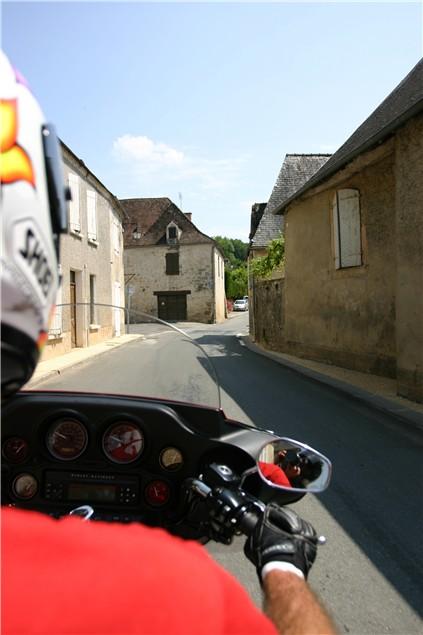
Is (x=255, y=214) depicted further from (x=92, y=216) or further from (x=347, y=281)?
(x=347, y=281)

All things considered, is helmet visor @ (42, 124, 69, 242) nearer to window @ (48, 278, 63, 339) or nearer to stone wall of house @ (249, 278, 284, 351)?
window @ (48, 278, 63, 339)

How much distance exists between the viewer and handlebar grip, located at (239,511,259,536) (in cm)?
146

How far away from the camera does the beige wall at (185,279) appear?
4319 centimetres

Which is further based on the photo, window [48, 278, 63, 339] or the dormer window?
the dormer window

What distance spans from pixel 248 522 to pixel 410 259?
304 inches

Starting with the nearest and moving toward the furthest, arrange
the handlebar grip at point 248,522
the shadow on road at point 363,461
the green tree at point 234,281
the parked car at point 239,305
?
the handlebar grip at point 248,522 < the shadow on road at point 363,461 < the parked car at point 239,305 < the green tree at point 234,281

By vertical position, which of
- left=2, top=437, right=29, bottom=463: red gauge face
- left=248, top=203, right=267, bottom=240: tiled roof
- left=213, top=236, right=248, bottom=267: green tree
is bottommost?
left=2, top=437, right=29, bottom=463: red gauge face

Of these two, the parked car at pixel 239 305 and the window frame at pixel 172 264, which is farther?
the parked car at pixel 239 305

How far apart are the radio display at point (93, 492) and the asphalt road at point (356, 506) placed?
0.43 m

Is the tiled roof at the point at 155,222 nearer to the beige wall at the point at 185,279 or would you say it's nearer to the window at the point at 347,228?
the beige wall at the point at 185,279

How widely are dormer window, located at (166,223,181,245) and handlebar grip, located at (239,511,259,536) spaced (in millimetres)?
42876

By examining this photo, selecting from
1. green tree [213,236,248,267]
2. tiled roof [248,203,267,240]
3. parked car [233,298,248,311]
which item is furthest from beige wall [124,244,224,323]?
green tree [213,236,248,267]

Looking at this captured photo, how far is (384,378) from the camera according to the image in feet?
34.7

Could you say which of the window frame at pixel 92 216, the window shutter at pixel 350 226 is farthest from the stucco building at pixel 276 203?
the window shutter at pixel 350 226
